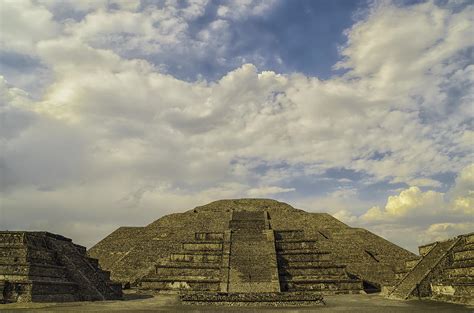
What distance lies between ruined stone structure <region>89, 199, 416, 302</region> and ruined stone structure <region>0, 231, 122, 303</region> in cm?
474

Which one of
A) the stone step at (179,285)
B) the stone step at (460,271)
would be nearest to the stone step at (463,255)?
the stone step at (460,271)

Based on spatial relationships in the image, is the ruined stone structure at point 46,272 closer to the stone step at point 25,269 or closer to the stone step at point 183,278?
the stone step at point 25,269

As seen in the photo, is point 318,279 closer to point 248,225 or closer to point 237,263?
point 237,263

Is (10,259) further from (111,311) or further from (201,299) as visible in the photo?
(201,299)

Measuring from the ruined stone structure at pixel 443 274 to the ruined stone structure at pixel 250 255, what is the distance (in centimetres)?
325

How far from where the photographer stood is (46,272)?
55.6ft

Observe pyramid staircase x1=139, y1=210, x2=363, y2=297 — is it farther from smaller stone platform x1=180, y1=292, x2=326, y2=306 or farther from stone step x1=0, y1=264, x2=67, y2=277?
stone step x1=0, y1=264, x2=67, y2=277

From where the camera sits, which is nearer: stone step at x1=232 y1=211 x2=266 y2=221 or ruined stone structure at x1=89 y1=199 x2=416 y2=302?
ruined stone structure at x1=89 y1=199 x2=416 y2=302

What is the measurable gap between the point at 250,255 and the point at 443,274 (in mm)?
10664

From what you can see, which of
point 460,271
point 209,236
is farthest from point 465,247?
point 209,236

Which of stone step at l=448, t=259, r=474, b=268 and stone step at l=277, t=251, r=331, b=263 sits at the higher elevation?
stone step at l=277, t=251, r=331, b=263

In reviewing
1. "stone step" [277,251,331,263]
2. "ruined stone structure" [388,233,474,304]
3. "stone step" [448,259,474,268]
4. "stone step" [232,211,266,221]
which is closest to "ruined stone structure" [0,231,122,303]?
"stone step" [277,251,331,263]

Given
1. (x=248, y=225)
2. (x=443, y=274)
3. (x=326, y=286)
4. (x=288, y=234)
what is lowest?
(x=326, y=286)

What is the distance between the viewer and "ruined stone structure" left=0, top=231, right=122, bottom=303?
15523 millimetres
